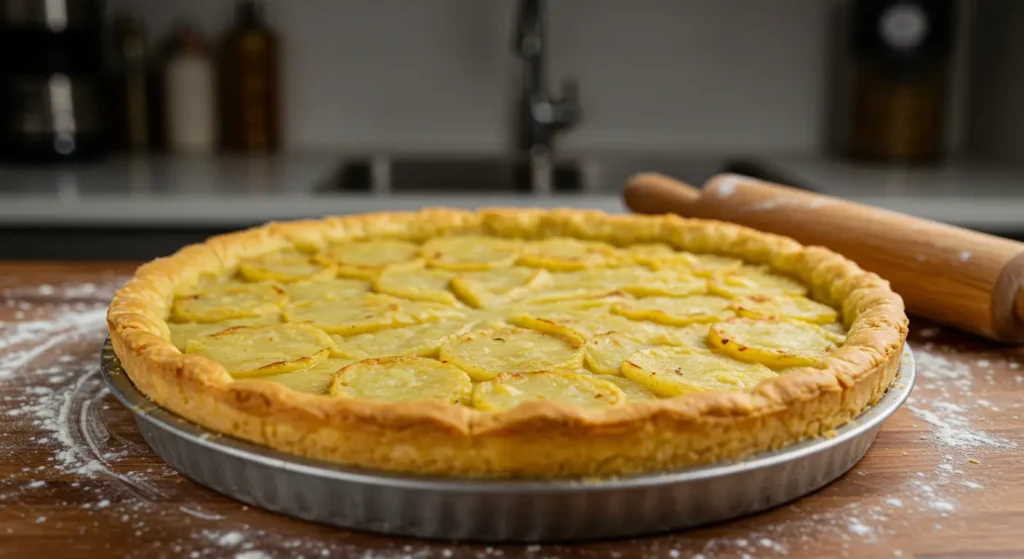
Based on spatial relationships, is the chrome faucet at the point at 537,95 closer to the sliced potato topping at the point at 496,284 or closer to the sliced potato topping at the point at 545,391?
the sliced potato topping at the point at 496,284

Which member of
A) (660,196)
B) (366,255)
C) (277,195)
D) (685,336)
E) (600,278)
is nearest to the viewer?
(685,336)

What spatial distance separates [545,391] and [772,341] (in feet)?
1.28

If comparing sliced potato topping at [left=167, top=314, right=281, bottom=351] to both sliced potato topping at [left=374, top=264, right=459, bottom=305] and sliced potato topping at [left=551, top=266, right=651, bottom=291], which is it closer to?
sliced potato topping at [left=374, top=264, right=459, bottom=305]

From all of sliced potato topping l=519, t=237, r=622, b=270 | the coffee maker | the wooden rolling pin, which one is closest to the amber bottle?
the coffee maker

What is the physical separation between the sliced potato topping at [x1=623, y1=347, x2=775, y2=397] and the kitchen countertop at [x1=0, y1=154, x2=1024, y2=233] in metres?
1.81

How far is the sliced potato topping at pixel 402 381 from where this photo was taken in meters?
1.29

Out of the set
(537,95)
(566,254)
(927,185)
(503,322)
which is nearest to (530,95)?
(537,95)

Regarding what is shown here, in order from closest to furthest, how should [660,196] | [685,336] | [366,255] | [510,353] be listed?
[510,353] < [685,336] < [366,255] < [660,196]

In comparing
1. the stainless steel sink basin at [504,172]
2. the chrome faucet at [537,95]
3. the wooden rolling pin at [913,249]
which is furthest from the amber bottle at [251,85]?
the wooden rolling pin at [913,249]

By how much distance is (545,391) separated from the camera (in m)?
1.30

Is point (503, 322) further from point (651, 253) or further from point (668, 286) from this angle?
point (651, 253)

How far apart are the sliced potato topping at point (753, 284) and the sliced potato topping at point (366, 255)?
23.8 inches

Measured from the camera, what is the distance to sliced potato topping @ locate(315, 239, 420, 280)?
1.92 metres

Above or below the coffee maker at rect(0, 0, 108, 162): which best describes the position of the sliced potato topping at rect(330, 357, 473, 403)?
below
